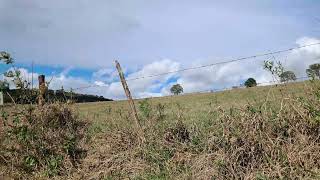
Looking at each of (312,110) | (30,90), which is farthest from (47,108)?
(312,110)

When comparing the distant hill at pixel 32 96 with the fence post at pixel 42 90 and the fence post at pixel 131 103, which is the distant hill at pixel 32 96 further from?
the fence post at pixel 131 103

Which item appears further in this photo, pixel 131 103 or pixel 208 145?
pixel 131 103

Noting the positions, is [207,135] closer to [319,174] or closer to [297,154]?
[297,154]

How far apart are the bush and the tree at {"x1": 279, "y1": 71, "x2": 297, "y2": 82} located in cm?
457

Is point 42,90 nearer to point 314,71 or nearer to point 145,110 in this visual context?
point 145,110

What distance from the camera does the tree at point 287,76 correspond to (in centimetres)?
895

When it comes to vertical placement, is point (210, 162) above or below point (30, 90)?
below

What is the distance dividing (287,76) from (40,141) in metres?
5.61

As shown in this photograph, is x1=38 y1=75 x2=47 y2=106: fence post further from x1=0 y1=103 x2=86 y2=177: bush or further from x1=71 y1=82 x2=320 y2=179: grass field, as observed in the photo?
x1=71 y1=82 x2=320 y2=179: grass field

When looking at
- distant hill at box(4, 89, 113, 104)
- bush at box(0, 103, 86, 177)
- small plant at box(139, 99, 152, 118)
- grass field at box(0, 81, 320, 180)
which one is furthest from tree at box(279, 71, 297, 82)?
distant hill at box(4, 89, 113, 104)

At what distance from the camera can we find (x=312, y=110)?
8188mm

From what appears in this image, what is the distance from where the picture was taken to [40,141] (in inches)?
434

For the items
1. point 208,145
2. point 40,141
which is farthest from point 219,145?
point 40,141

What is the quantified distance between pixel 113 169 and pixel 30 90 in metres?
4.24
